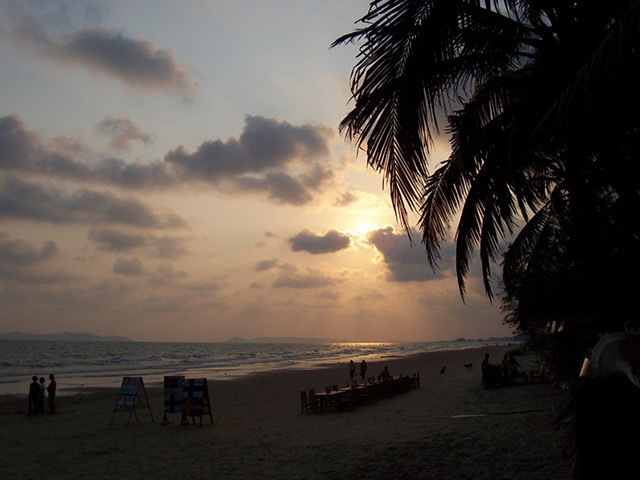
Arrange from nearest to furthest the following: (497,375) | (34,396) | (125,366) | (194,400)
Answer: (194,400), (34,396), (497,375), (125,366)

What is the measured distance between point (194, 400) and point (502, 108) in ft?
41.4

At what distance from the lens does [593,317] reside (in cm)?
1033

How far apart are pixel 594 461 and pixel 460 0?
4780 millimetres

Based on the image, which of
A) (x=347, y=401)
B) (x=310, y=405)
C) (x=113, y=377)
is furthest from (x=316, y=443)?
(x=113, y=377)

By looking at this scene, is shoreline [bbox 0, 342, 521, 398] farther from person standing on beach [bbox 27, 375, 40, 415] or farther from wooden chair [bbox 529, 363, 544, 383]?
wooden chair [bbox 529, 363, 544, 383]

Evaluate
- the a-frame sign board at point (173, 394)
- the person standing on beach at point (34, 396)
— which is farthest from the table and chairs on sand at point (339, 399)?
the person standing on beach at point (34, 396)

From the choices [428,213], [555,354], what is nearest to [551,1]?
[428,213]

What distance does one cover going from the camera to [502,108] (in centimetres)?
517

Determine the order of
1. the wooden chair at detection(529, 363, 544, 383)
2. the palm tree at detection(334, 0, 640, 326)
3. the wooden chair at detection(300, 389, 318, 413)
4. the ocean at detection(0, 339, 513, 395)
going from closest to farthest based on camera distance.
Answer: the palm tree at detection(334, 0, 640, 326) < the wooden chair at detection(300, 389, 318, 413) < the wooden chair at detection(529, 363, 544, 383) < the ocean at detection(0, 339, 513, 395)

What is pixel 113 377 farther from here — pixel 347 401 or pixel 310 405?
pixel 347 401

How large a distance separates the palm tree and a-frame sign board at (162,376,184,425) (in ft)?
35.8

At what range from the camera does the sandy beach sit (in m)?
7.61

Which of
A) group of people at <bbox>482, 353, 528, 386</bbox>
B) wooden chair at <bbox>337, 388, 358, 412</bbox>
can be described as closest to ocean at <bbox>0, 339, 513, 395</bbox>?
wooden chair at <bbox>337, 388, 358, 412</bbox>

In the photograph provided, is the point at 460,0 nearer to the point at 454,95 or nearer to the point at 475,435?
the point at 454,95
